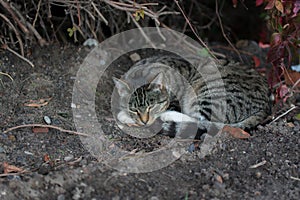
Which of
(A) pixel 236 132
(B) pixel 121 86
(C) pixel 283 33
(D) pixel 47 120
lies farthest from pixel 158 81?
(C) pixel 283 33

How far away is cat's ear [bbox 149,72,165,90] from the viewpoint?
154 inches

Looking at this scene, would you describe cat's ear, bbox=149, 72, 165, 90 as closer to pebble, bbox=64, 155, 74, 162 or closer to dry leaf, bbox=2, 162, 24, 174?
pebble, bbox=64, 155, 74, 162

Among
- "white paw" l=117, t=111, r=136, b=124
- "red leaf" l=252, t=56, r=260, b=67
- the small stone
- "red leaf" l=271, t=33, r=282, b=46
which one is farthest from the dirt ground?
"red leaf" l=252, t=56, r=260, b=67

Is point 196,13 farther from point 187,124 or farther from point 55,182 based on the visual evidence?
Result: point 55,182

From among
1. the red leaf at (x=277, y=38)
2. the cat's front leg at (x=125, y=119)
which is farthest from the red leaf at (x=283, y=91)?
the cat's front leg at (x=125, y=119)

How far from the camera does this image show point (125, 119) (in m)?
3.95

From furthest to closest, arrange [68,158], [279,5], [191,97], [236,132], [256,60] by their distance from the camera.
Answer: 1. [256,60]
2. [191,97]
3. [236,132]
4. [279,5]
5. [68,158]

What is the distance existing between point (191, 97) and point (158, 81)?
1.02 feet

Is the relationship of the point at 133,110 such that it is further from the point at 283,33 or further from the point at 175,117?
the point at 283,33

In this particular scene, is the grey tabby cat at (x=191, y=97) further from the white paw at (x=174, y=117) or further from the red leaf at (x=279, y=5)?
the red leaf at (x=279, y=5)

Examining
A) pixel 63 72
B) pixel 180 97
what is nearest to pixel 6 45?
pixel 63 72

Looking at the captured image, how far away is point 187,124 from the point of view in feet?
12.4

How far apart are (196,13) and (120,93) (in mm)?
1781

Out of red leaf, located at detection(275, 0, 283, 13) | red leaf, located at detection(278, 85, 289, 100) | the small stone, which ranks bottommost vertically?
the small stone
